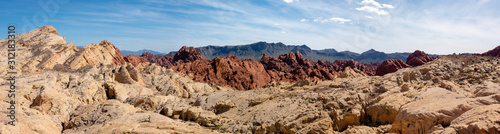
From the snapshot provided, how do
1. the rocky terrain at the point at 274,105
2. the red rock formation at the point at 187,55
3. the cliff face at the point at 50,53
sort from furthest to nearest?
the red rock formation at the point at 187,55 → the cliff face at the point at 50,53 → the rocky terrain at the point at 274,105

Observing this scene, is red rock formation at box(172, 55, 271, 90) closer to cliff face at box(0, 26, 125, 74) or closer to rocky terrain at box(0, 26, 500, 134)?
cliff face at box(0, 26, 125, 74)

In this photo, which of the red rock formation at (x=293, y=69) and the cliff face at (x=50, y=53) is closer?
the cliff face at (x=50, y=53)

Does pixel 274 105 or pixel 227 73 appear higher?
pixel 274 105

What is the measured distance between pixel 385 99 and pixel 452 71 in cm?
1086

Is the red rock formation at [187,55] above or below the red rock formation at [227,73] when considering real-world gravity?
above

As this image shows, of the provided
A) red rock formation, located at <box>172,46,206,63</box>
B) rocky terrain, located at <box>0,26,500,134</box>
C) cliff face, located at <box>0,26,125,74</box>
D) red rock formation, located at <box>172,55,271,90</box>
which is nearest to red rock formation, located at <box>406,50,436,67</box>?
red rock formation, located at <box>172,55,271,90</box>

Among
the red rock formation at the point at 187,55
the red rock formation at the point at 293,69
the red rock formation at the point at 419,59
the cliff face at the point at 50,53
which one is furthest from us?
the red rock formation at the point at 187,55

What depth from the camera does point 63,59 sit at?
50969 mm

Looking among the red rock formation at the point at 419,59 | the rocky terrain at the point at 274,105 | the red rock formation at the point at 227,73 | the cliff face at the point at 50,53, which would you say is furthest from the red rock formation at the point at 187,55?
the red rock formation at the point at 419,59

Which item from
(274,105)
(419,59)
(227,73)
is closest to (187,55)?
(227,73)

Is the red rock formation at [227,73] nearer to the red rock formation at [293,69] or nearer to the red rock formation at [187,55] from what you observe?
the red rock formation at [293,69]

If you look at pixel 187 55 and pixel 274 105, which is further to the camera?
pixel 187 55

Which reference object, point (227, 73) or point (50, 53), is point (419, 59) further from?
point (50, 53)

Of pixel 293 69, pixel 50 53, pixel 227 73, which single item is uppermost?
pixel 50 53
